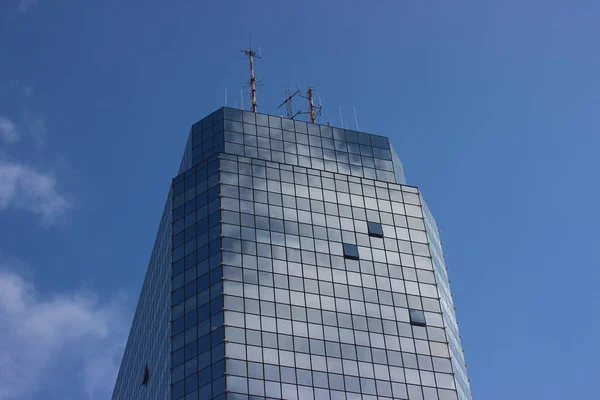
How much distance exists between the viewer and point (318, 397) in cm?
10419

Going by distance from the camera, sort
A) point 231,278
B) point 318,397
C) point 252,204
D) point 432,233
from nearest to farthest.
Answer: point 318,397
point 231,278
point 252,204
point 432,233

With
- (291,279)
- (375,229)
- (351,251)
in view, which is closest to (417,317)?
(351,251)

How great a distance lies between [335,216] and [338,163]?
37.3 ft

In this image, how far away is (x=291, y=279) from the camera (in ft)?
372

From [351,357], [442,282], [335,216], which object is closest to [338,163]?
[335,216]

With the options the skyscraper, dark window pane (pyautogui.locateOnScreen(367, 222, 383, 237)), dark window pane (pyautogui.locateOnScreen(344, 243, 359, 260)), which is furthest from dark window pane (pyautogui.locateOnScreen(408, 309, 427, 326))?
dark window pane (pyautogui.locateOnScreen(367, 222, 383, 237))

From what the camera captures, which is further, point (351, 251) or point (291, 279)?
point (351, 251)

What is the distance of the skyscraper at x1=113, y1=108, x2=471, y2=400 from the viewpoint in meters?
106

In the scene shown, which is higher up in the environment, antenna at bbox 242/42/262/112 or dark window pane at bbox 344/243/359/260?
antenna at bbox 242/42/262/112

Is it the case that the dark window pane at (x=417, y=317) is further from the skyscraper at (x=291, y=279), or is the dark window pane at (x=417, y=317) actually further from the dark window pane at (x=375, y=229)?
the dark window pane at (x=375, y=229)

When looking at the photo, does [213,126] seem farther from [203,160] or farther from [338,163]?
[338,163]

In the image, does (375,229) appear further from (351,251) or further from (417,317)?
(417,317)

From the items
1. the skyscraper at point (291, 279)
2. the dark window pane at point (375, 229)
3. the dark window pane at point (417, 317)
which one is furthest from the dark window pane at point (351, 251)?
the dark window pane at point (417, 317)

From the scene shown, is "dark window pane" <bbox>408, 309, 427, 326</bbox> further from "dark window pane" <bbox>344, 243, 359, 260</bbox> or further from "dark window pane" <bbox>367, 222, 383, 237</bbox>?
"dark window pane" <bbox>367, 222, 383, 237</bbox>
